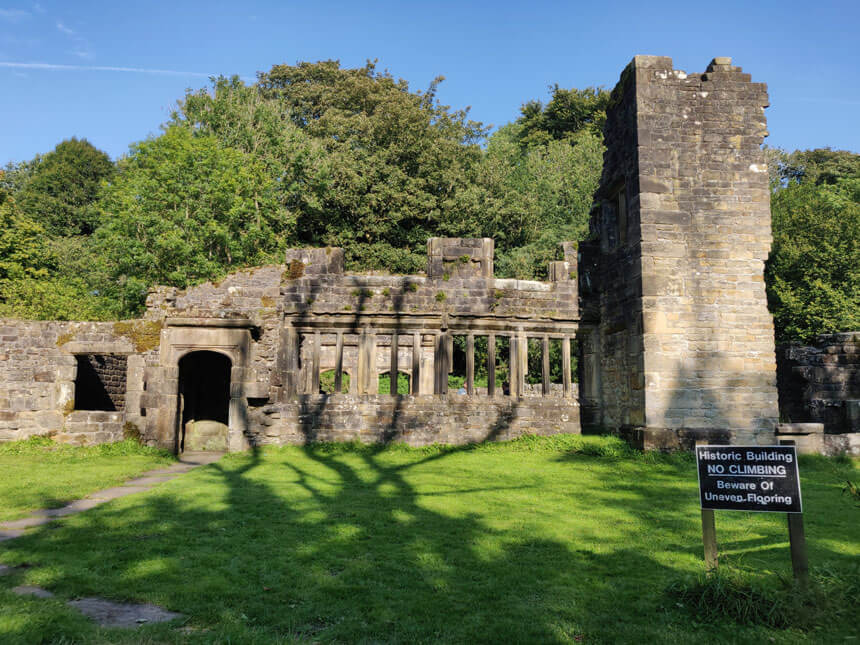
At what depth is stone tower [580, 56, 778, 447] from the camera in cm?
1284

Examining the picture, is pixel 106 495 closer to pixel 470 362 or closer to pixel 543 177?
pixel 470 362

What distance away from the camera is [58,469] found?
12.2 m

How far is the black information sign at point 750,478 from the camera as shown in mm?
4941

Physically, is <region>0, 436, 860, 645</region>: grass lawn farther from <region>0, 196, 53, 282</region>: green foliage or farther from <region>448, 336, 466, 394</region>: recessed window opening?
<region>0, 196, 53, 282</region>: green foliage

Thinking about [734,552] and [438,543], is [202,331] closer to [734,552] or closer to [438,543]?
[438,543]

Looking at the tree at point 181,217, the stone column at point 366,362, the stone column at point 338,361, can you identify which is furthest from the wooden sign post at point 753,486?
the tree at point 181,217

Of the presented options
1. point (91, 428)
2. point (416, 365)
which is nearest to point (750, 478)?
point (416, 365)

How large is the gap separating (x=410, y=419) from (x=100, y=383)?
10.6 metres

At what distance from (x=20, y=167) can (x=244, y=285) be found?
3965cm

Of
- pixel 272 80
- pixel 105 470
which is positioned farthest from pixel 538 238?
pixel 105 470

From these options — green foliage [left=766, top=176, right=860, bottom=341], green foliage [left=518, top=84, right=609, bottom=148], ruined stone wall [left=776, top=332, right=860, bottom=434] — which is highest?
green foliage [left=518, top=84, right=609, bottom=148]

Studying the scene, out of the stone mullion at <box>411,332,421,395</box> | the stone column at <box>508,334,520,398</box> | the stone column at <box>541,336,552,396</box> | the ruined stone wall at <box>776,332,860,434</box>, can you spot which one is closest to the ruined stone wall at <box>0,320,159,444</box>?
the stone mullion at <box>411,332,421,395</box>

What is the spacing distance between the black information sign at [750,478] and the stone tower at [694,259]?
7.82 meters

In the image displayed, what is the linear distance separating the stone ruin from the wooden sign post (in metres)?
7.79
